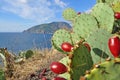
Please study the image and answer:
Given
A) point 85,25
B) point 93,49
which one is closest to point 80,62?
point 93,49

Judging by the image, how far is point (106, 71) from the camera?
186cm

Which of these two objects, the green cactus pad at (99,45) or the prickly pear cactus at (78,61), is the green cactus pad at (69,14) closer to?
the green cactus pad at (99,45)

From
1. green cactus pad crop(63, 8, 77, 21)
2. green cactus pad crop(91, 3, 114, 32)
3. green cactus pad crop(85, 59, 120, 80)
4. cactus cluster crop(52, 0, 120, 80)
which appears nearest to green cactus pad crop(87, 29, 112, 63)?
cactus cluster crop(52, 0, 120, 80)

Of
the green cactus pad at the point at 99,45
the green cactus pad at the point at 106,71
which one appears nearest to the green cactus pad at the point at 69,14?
the green cactus pad at the point at 99,45

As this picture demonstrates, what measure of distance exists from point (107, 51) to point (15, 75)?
8.69m

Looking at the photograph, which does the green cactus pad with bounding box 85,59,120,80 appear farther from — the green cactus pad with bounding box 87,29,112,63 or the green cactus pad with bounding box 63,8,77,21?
the green cactus pad with bounding box 63,8,77,21

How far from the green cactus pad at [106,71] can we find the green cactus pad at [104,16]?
163 cm

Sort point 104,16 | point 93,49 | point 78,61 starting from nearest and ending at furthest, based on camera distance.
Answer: point 78,61 < point 93,49 < point 104,16

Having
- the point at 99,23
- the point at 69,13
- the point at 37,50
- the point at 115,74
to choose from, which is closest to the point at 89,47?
the point at 115,74

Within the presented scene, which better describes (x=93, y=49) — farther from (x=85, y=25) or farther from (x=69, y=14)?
(x=69, y=14)

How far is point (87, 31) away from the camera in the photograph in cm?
371

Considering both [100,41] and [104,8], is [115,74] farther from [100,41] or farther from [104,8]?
[104,8]

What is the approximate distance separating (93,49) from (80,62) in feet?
0.77

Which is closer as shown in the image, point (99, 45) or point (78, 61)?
point (78, 61)
